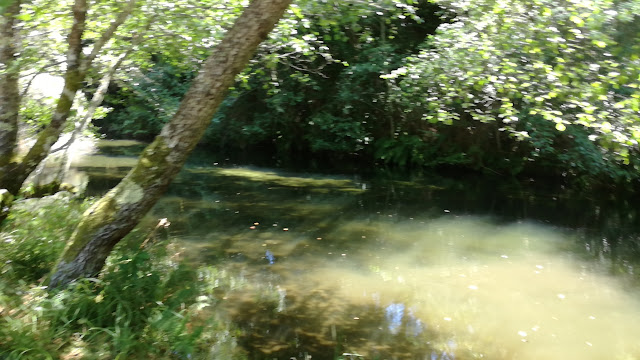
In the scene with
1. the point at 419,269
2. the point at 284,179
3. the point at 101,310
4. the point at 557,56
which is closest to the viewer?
the point at 101,310

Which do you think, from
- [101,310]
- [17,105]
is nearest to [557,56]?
[101,310]

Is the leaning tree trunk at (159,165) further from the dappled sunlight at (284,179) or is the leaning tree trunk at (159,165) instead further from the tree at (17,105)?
the dappled sunlight at (284,179)

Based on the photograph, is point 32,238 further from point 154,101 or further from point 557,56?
point 154,101

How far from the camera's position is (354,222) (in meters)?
9.10

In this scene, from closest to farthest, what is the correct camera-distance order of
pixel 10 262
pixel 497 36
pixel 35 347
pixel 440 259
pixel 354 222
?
pixel 35 347
pixel 10 262
pixel 497 36
pixel 440 259
pixel 354 222

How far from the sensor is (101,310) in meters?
3.69

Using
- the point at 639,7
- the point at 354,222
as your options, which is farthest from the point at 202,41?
the point at 639,7

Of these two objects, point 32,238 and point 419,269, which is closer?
point 32,238

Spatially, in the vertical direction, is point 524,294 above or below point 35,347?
below

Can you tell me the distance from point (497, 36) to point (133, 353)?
19.2ft

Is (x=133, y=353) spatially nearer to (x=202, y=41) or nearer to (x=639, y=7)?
(x=202, y=41)

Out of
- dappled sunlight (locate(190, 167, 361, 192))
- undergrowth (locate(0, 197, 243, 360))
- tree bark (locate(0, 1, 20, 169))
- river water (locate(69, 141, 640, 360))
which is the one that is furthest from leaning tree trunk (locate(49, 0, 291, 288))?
dappled sunlight (locate(190, 167, 361, 192))

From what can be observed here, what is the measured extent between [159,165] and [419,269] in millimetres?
4069

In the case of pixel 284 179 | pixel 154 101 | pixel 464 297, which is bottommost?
pixel 284 179
